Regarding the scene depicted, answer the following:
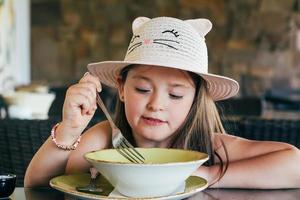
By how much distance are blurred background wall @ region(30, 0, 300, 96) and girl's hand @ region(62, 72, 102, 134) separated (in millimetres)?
4877

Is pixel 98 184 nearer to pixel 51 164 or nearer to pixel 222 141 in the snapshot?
→ pixel 51 164

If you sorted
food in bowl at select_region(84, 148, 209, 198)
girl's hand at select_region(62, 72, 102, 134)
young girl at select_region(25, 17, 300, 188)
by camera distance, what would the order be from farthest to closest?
young girl at select_region(25, 17, 300, 188), girl's hand at select_region(62, 72, 102, 134), food in bowl at select_region(84, 148, 209, 198)

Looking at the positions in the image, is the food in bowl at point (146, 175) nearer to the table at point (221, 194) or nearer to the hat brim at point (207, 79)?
the table at point (221, 194)

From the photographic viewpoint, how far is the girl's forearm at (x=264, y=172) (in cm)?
124

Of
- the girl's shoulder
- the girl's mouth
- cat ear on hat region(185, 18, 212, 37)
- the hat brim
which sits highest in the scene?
cat ear on hat region(185, 18, 212, 37)

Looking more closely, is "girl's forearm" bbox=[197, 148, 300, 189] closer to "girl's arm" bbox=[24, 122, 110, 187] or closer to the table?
the table

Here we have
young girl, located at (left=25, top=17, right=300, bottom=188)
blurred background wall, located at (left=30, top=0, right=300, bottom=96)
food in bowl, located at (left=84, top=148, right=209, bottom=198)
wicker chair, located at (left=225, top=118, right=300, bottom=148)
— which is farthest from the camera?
blurred background wall, located at (left=30, top=0, right=300, bottom=96)

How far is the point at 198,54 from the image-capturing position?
4.29ft

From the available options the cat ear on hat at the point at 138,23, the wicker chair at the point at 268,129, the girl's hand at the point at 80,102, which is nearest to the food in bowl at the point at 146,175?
the girl's hand at the point at 80,102

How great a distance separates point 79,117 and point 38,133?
2.76 ft

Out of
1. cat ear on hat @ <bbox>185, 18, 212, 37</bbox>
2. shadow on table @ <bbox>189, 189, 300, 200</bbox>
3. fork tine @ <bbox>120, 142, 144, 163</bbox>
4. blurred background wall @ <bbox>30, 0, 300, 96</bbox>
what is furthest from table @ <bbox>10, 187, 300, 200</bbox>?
blurred background wall @ <bbox>30, 0, 300, 96</bbox>

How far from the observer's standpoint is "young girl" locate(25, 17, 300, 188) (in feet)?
4.06

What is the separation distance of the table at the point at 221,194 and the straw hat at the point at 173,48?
0.25 metres

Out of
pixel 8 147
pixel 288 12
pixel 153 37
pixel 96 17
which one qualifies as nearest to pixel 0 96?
pixel 8 147
